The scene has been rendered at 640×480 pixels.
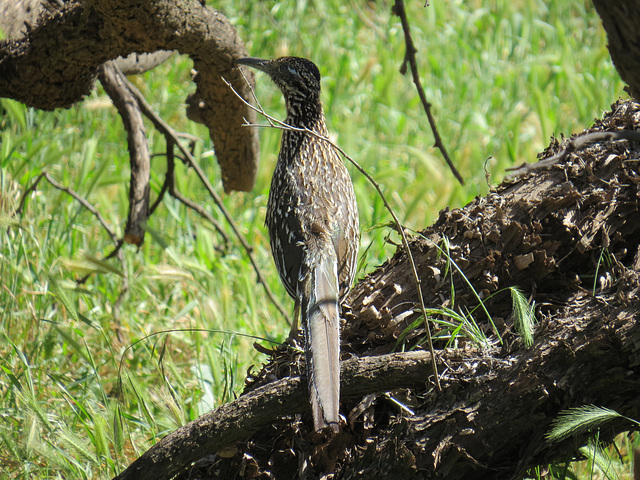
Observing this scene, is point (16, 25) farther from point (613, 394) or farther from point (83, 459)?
point (613, 394)

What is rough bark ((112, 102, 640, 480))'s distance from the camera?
2.40 metres

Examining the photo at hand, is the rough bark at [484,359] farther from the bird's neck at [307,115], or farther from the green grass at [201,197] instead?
the bird's neck at [307,115]

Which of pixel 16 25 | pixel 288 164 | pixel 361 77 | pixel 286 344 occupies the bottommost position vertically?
pixel 286 344

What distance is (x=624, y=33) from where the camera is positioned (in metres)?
1.54

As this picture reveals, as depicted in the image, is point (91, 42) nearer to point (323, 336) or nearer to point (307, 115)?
point (307, 115)

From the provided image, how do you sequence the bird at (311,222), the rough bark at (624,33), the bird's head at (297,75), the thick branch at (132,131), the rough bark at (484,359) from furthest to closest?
the bird's head at (297,75)
the thick branch at (132,131)
the bird at (311,222)
the rough bark at (484,359)
the rough bark at (624,33)

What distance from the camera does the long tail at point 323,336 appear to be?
2.44 m

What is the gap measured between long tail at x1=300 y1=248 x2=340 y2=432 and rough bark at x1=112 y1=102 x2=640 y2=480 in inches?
2.6

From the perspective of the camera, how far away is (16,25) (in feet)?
11.5

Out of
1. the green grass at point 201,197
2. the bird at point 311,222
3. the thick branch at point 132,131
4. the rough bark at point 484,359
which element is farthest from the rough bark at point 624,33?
the thick branch at point 132,131

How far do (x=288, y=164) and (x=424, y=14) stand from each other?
17.7 ft

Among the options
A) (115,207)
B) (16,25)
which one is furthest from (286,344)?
(115,207)

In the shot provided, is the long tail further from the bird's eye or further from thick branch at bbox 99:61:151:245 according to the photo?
the bird's eye

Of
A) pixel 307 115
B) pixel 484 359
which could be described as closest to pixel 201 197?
pixel 307 115
